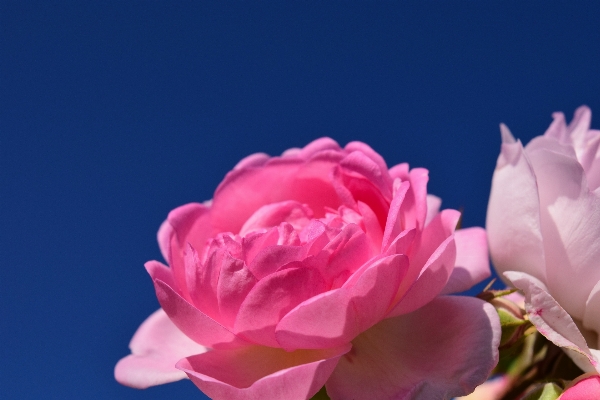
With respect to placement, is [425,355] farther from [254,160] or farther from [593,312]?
[254,160]

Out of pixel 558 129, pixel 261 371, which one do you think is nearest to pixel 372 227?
pixel 261 371

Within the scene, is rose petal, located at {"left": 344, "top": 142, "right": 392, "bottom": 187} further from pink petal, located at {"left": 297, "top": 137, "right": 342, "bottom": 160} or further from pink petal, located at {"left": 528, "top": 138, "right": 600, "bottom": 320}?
pink petal, located at {"left": 528, "top": 138, "right": 600, "bottom": 320}

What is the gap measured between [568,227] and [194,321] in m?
0.35

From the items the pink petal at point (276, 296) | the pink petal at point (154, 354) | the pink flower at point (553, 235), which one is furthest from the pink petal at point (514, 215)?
the pink petal at point (154, 354)

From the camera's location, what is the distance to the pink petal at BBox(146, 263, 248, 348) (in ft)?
1.58

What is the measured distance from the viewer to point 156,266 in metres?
0.57

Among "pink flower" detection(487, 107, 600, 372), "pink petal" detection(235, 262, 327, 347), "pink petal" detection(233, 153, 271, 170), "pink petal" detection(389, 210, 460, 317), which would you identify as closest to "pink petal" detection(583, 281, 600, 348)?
"pink flower" detection(487, 107, 600, 372)

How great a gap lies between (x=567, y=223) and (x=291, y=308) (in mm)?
269

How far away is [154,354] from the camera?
0.61 meters

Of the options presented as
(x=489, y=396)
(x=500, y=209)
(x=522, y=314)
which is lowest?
(x=489, y=396)

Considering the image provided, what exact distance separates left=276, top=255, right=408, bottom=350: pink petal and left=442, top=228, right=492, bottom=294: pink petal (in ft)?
0.32

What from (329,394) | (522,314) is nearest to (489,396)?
(522,314)

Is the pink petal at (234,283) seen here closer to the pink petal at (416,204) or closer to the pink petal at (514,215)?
the pink petal at (416,204)

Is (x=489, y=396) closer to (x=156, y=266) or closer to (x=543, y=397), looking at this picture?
(x=543, y=397)
